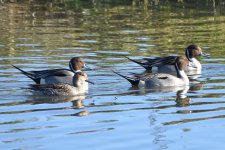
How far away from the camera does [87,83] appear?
15125 mm

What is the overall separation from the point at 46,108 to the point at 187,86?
3.75m

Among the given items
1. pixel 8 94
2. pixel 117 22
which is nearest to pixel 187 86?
pixel 8 94

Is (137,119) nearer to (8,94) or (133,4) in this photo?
(8,94)

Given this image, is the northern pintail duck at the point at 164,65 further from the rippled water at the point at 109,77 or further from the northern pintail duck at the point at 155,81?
the northern pintail duck at the point at 155,81

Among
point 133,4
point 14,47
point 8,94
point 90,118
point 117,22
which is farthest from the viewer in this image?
point 133,4

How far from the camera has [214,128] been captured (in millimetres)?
11211

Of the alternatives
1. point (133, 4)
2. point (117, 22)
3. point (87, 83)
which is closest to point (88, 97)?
point (87, 83)

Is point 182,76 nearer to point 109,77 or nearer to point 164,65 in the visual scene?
point 109,77

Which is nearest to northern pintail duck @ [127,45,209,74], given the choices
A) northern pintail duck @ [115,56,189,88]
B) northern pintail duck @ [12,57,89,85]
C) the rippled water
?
the rippled water

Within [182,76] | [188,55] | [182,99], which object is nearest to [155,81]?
[182,76]

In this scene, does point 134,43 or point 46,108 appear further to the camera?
point 134,43

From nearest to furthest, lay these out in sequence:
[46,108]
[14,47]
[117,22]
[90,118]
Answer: [90,118] < [46,108] < [14,47] < [117,22]

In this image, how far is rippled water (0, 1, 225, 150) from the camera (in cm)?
1072

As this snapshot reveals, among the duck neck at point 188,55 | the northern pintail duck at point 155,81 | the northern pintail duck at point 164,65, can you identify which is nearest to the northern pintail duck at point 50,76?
the northern pintail duck at point 155,81
